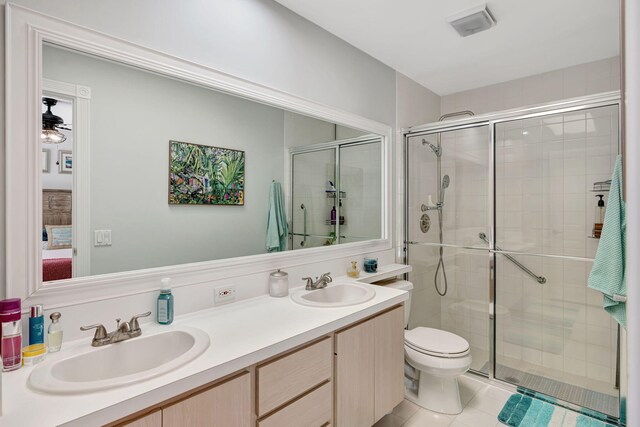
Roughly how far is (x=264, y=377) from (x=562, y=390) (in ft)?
7.58

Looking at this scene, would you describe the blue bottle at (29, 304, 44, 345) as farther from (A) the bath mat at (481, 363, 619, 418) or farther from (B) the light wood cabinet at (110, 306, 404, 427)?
(A) the bath mat at (481, 363, 619, 418)

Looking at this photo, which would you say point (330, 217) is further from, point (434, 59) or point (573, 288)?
point (573, 288)

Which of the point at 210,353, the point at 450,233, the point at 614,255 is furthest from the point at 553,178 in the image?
the point at 210,353

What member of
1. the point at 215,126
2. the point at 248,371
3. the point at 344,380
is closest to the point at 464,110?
the point at 215,126

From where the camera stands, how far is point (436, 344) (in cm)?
227

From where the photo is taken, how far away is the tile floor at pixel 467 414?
6.84 ft

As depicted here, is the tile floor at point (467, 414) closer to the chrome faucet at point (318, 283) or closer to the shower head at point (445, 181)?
the chrome faucet at point (318, 283)

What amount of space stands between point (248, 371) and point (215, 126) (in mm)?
1143

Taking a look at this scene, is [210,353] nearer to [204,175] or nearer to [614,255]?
[204,175]

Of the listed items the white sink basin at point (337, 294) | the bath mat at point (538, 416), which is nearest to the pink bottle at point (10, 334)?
the white sink basin at point (337, 294)

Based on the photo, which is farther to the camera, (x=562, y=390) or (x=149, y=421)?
(x=562, y=390)

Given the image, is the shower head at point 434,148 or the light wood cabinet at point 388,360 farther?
the shower head at point 434,148

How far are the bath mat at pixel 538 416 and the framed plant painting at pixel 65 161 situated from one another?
2.66m

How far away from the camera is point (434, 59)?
268cm
